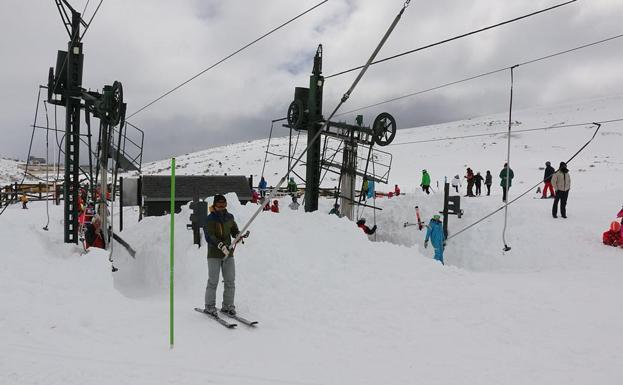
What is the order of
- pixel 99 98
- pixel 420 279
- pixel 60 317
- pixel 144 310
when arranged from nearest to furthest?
pixel 60 317 < pixel 144 310 < pixel 420 279 < pixel 99 98

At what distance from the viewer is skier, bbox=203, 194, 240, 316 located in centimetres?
681

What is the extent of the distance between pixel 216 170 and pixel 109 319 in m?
52.0

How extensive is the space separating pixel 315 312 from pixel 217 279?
5.96 ft

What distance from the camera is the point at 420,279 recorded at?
876cm

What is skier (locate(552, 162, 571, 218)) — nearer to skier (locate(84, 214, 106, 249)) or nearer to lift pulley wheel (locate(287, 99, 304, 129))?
lift pulley wheel (locate(287, 99, 304, 129))

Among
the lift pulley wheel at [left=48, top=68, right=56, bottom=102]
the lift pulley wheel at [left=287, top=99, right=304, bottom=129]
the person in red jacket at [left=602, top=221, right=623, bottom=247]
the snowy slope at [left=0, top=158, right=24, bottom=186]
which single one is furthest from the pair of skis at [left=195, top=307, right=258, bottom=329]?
the snowy slope at [left=0, top=158, right=24, bottom=186]

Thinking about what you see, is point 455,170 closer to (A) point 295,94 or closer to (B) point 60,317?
(A) point 295,94

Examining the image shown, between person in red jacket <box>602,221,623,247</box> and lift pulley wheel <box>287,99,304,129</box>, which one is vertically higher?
lift pulley wheel <box>287,99,304,129</box>

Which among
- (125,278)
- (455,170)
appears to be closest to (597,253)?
(125,278)

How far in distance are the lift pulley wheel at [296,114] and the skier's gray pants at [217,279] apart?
9.07 m

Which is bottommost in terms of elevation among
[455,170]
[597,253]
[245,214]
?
[597,253]

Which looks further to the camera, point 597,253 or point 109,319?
point 597,253

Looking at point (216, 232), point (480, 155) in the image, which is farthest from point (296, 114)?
point (480, 155)

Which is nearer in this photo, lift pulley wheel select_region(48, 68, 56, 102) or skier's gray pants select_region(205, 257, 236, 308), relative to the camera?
skier's gray pants select_region(205, 257, 236, 308)
